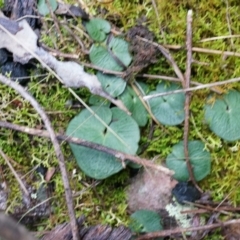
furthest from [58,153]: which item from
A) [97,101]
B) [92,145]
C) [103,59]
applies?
[103,59]

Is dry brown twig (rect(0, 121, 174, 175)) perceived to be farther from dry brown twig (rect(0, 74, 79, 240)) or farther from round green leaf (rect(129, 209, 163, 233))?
round green leaf (rect(129, 209, 163, 233))

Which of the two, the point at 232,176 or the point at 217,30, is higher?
the point at 217,30

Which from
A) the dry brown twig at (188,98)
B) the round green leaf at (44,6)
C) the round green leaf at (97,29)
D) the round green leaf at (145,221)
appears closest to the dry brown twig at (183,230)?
the round green leaf at (145,221)


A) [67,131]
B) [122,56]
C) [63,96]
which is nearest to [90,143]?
[67,131]

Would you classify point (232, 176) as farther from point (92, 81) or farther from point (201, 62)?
point (92, 81)

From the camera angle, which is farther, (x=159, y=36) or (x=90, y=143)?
(x=159, y=36)

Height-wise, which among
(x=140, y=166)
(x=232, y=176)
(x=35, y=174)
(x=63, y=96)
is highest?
(x=63, y=96)
